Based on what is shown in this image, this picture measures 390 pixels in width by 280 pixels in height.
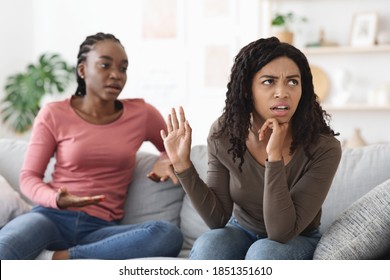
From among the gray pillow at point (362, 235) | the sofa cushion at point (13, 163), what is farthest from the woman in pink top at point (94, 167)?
the gray pillow at point (362, 235)

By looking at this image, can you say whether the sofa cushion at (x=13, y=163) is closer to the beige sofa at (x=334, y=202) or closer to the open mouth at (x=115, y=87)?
the beige sofa at (x=334, y=202)

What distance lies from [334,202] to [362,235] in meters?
0.49

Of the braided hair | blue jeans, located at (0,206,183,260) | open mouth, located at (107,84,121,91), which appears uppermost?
the braided hair

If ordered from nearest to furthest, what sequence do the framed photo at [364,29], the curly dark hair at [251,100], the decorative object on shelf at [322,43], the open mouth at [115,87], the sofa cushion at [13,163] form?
the curly dark hair at [251,100], the open mouth at [115,87], the sofa cushion at [13,163], the framed photo at [364,29], the decorative object on shelf at [322,43]

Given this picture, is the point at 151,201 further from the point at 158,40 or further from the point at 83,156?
the point at 158,40

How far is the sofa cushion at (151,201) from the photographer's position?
2357 mm

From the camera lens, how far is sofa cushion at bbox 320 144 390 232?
83.7 inches

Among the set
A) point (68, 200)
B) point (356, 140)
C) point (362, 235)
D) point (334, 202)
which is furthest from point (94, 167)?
point (356, 140)

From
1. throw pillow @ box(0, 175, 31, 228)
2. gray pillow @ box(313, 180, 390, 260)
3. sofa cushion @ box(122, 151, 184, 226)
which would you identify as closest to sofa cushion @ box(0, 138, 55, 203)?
throw pillow @ box(0, 175, 31, 228)

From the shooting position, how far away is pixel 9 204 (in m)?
2.28

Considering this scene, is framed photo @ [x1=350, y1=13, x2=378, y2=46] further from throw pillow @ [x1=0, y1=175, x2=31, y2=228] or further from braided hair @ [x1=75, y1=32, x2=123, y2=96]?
throw pillow @ [x1=0, y1=175, x2=31, y2=228]

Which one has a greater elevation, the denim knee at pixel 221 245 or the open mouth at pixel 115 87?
the open mouth at pixel 115 87

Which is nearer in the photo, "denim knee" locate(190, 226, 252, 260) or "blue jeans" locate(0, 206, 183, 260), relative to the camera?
"denim knee" locate(190, 226, 252, 260)

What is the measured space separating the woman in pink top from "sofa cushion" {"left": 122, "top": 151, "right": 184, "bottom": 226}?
0.05 m
